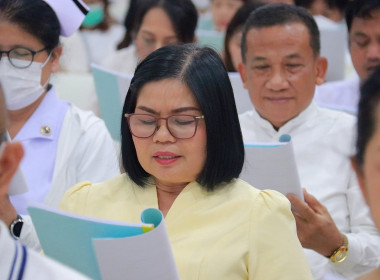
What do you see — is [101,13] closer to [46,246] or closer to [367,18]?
[367,18]

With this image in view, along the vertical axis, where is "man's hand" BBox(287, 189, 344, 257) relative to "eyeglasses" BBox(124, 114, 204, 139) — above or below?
below

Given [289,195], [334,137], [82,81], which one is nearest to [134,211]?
[289,195]

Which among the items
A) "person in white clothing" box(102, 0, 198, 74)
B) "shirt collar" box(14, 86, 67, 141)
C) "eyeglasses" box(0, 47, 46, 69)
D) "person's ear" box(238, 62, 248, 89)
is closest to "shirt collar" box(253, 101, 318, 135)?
"person's ear" box(238, 62, 248, 89)

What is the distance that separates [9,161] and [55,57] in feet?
5.03

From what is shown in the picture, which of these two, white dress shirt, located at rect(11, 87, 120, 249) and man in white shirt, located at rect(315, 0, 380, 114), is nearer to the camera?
white dress shirt, located at rect(11, 87, 120, 249)

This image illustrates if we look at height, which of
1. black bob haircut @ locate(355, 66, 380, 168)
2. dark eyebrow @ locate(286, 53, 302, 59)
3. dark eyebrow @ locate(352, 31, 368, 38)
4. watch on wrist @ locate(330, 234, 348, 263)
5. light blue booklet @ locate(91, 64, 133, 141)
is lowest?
watch on wrist @ locate(330, 234, 348, 263)

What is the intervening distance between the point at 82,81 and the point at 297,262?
324cm

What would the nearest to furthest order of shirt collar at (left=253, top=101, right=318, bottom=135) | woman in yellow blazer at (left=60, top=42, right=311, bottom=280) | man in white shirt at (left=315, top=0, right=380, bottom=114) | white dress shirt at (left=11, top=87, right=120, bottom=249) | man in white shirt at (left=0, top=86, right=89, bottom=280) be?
man in white shirt at (left=0, top=86, right=89, bottom=280) → woman in yellow blazer at (left=60, top=42, right=311, bottom=280) → white dress shirt at (left=11, top=87, right=120, bottom=249) → shirt collar at (left=253, top=101, right=318, bottom=135) → man in white shirt at (left=315, top=0, right=380, bottom=114)

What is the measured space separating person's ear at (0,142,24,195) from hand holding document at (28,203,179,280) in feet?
1.18

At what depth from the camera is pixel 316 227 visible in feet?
7.38

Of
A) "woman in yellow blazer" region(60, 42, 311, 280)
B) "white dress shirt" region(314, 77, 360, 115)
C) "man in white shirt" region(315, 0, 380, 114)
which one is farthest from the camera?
"white dress shirt" region(314, 77, 360, 115)

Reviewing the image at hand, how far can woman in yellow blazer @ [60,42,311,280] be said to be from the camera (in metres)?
1.75

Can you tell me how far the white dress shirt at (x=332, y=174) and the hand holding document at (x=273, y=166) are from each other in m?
0.33

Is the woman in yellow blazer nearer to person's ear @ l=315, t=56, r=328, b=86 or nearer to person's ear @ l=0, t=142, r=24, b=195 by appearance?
person's ear @ l=0, t=142, r=24, b=195
